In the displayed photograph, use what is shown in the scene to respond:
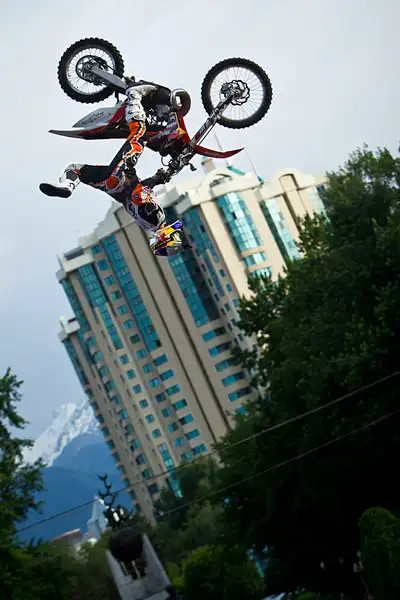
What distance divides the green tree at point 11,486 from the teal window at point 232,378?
61.9 metres

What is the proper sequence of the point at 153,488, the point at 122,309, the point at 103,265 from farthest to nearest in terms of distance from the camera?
the point at 153,488 < the point at 122,309 < the point at 103,265

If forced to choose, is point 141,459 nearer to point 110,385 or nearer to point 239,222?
point 110,385

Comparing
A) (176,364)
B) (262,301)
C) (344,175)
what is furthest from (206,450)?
(344,175)

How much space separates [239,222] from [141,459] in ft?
109

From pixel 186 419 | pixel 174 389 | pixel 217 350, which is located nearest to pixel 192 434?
pixel 186 419

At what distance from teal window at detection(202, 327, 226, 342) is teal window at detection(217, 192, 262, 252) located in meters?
8.42

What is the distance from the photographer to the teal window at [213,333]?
363 feet

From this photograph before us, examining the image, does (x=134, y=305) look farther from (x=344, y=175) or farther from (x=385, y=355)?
(x=385, y=355)

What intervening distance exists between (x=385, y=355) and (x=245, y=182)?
77331 millimetres

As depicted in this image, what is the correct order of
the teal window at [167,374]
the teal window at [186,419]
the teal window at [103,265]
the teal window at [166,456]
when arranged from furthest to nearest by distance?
1. the teal window at [166,456]
2. the teal window at [103,265]
3. the teal window at [167,374]
4. the teal window at [186,419]

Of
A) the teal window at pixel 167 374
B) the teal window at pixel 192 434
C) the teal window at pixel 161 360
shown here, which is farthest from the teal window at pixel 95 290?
the teal window at pixel 192 434

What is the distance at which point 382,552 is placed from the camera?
29391 mm

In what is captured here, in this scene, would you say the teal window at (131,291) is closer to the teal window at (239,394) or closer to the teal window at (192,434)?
the teal window at (192,434)

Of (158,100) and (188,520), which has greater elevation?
(158,100)
